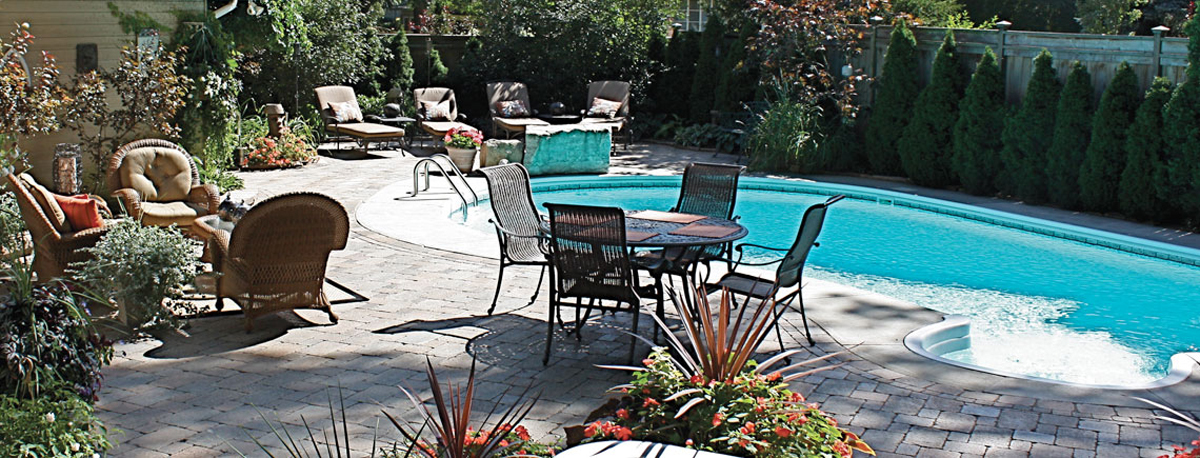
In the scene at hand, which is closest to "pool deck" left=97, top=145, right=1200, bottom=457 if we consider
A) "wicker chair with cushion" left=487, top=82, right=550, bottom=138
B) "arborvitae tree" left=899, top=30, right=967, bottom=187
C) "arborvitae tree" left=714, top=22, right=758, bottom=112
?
"arborvitae tree" left=899, top=30, right=967, bottom=187

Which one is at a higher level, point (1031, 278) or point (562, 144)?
point (562, 144)

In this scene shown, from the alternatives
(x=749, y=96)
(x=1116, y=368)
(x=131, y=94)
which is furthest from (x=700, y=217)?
(x=749, y=96)

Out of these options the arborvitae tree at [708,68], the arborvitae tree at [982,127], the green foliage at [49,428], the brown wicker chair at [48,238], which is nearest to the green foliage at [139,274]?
the brown wicker chair at [48,238]

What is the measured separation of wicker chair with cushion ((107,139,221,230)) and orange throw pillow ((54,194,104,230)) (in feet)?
5.55

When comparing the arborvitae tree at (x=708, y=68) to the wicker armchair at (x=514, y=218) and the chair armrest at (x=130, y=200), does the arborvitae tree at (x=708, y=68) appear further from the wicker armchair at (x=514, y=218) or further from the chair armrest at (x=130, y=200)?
the chair armrest at (x=130, y=200)

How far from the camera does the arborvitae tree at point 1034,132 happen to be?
11430mm

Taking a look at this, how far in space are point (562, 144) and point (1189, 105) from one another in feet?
23.0

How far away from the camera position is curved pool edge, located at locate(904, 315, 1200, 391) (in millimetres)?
5180

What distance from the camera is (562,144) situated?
1363 cm

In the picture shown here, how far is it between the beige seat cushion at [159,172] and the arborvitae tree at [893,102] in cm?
842

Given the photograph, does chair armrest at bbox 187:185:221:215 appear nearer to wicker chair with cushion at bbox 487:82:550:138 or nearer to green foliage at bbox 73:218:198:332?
green foliage at bbox 73:218:198:332

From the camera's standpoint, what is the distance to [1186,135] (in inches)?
390

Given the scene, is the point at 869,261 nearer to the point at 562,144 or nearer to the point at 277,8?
the point at 562,144

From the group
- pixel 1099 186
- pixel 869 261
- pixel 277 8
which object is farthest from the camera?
pixel 277 8
